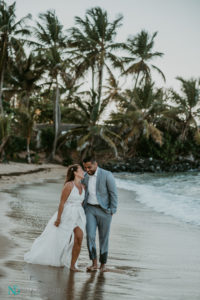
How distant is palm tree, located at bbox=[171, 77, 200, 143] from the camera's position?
107ft

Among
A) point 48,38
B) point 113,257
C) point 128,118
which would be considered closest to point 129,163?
point 128,118

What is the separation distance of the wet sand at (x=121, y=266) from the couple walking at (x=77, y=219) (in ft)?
Answer: 0.45

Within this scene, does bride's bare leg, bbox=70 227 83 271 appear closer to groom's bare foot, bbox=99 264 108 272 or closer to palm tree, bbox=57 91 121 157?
groom's bare foot, bbox=99 264 108 272

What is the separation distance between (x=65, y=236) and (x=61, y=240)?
60 mm

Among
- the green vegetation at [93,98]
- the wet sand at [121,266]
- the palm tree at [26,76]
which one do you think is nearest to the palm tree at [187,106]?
the green vegetation at [93,98]

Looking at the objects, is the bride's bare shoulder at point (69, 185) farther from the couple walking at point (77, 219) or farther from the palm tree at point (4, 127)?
the palm tree at point (4, 127)

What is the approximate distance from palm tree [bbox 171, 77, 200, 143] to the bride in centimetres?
2857

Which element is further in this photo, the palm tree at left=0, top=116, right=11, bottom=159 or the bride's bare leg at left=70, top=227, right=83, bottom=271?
the palm tree at left=0, top=116, right=11, bottom=159

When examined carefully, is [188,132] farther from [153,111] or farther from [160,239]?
[160,239]

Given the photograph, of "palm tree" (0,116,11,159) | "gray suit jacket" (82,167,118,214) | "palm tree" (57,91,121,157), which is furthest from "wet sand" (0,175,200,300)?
"palm tree" (57,91,121,157)

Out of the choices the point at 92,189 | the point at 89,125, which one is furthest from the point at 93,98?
the point at 92,189

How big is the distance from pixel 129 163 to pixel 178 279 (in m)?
26.9

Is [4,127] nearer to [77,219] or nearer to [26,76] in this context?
[26,76]

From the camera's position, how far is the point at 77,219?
14.4 feet
